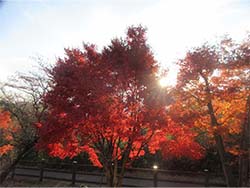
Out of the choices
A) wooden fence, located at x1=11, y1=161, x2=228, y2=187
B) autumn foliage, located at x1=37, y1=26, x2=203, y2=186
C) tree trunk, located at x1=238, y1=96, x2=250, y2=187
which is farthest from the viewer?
wooden fence, located at x1=11, y1=161, x2=228, y2=187

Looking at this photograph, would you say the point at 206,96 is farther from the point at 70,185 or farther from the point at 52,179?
the point at 52,179

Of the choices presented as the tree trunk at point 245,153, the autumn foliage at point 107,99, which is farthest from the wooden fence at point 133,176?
the autumn foliage at point 107,99

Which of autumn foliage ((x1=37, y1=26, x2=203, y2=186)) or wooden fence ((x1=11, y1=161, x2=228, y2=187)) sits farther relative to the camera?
wooden fence ((x1=11, y1=161, x2=228, y2=187))

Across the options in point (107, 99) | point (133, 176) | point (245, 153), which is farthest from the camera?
point (133, 176)

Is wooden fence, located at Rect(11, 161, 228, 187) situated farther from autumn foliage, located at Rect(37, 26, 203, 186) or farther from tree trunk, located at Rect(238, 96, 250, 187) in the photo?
autumn foliage, located at Rect(37, 26, 203, 186)

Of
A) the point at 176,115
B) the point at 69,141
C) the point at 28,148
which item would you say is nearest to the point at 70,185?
the point at 28,148

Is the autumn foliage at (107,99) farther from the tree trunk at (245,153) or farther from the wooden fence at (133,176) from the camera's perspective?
the wooden fence at (133,176)

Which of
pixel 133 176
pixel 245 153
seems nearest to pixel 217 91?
pixel 245 153

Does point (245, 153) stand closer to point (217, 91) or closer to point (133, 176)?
point (217, 91)

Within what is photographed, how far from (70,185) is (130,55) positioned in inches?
300

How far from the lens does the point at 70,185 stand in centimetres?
1311

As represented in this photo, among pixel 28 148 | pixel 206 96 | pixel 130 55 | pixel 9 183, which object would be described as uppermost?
pixel 130 55

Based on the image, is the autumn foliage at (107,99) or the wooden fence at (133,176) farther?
the wooden fence at (133,176)

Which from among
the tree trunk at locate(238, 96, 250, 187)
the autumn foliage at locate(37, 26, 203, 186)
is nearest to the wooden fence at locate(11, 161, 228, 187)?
the tree trunk at locate(238, 96, 250, 187)
